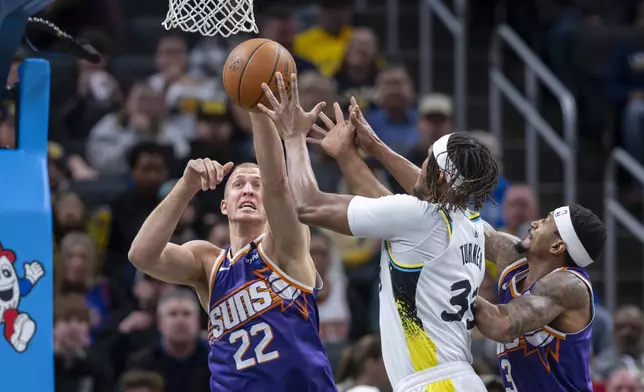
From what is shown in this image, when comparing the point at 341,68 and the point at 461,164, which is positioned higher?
the point at 341,68

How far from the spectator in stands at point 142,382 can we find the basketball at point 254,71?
3.41 metres

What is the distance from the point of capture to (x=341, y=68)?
12.5 meters

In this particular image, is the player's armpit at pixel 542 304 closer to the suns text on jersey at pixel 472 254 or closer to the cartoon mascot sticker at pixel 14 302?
the suns text on jersey at pixel 472 254

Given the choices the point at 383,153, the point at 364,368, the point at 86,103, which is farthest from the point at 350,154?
the point at 86,103

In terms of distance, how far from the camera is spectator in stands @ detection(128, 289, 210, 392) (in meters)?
9.89

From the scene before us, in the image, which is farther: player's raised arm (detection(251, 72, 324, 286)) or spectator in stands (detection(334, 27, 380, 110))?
spectator in stands (detection(334, 27, 380, 110))

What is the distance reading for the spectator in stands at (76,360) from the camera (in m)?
10.0

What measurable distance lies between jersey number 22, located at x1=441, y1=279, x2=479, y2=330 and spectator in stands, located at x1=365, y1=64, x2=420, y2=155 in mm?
5422

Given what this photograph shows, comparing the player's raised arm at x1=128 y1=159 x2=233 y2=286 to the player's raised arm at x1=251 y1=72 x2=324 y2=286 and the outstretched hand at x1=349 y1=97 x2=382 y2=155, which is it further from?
the outstretched hand at x1=349 y1=97 x2=382 y2=155

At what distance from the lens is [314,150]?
1171 cm

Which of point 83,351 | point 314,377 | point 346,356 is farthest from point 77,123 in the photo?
point 314,377

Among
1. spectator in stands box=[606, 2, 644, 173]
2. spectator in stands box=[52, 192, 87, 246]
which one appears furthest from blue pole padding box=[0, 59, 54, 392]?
spectator in stands box=[606, 2, 644, 173]

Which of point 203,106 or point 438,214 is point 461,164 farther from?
point 203,106

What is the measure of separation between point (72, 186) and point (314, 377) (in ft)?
18.5
